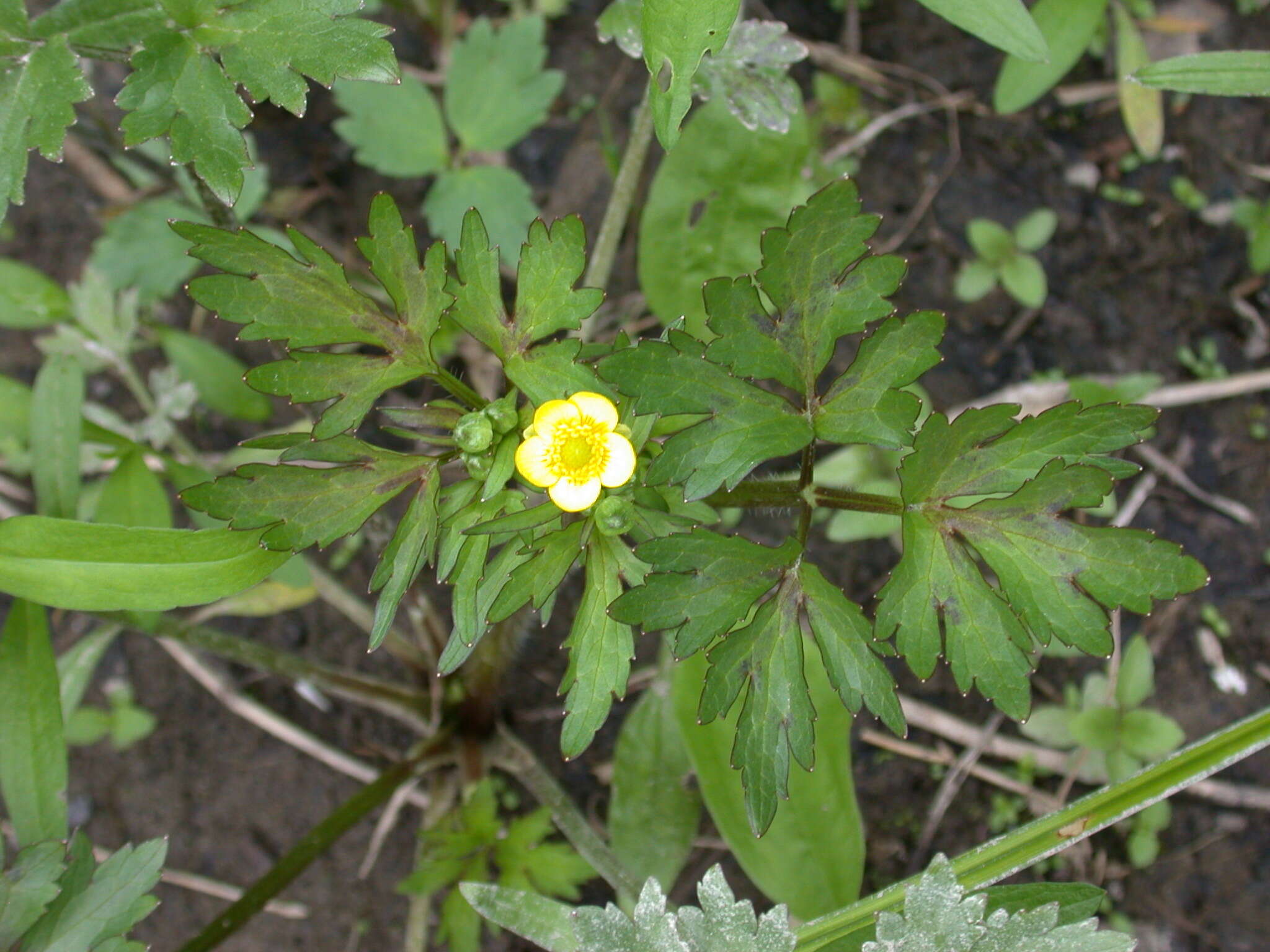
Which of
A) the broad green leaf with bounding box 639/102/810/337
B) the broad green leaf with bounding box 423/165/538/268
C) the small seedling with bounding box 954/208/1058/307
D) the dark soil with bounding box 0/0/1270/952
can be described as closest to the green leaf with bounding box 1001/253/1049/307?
the small seedling with bounding box 954/208/1058/307

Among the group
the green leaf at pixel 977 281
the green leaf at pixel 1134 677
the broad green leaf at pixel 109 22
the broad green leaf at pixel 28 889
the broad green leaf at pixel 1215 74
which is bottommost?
the green leaf at pixel 1134 677

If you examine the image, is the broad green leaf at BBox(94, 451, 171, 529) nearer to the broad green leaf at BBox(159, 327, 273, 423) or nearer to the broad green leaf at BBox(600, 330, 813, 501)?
the broad green leaf at BBox(159, 327, 273, 423)

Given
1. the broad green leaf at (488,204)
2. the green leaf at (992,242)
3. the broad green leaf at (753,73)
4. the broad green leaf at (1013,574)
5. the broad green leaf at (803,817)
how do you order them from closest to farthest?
the broad green leaf at (1013,574), the broad green leaf at (753,73), the broad green leaf at (803,817), the broad green leaf at (488,204), the green leaf at (992,242)

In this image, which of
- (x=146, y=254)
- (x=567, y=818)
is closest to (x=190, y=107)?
(x=146, y=254)

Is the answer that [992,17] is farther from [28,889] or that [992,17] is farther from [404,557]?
[28,889]

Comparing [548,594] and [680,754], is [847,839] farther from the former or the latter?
[548,594]

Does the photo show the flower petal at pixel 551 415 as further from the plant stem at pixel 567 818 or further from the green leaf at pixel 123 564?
the plant stem at pixel 567 818

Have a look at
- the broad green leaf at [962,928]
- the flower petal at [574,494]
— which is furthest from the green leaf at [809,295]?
the broad green leaf at [962,928]
